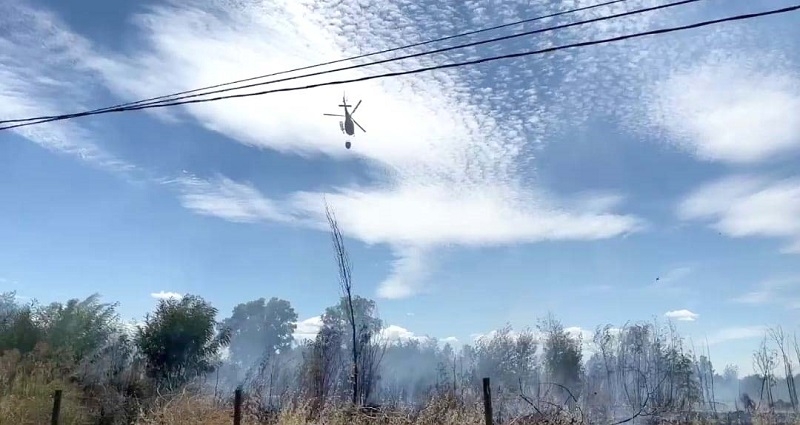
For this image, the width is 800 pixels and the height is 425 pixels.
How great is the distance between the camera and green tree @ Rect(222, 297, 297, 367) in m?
93.2

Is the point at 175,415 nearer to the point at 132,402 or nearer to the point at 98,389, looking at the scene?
the point at 132,402

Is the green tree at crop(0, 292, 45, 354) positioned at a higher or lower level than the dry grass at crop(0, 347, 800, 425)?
higher

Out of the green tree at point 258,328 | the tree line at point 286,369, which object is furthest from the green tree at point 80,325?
the green tree at point 258,328

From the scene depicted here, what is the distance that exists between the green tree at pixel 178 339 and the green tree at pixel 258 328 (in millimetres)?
68488

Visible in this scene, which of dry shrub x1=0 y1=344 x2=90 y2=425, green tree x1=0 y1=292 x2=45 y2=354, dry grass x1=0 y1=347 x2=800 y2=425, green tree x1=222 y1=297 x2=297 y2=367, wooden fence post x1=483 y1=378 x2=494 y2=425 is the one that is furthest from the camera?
green tree x1=222 y1=297 x2=297 y2=367

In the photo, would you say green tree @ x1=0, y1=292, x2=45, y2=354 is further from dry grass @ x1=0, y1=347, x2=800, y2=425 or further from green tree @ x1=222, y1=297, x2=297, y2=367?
green tree @ x1=222, y1=297, x2=297, y2=367

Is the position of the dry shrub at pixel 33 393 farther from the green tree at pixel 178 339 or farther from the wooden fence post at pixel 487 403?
the wooden fence post at pixel 487 403

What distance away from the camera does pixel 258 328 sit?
310 ft

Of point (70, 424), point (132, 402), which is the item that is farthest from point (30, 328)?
point (70, 424)

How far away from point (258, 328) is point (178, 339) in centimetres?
7287

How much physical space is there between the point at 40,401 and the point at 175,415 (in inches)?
148

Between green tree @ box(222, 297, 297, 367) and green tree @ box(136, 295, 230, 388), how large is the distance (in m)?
68.5

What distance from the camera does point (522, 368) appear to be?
1805 inches

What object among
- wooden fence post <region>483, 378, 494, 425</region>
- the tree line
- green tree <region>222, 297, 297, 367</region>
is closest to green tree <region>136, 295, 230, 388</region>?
the tree line
